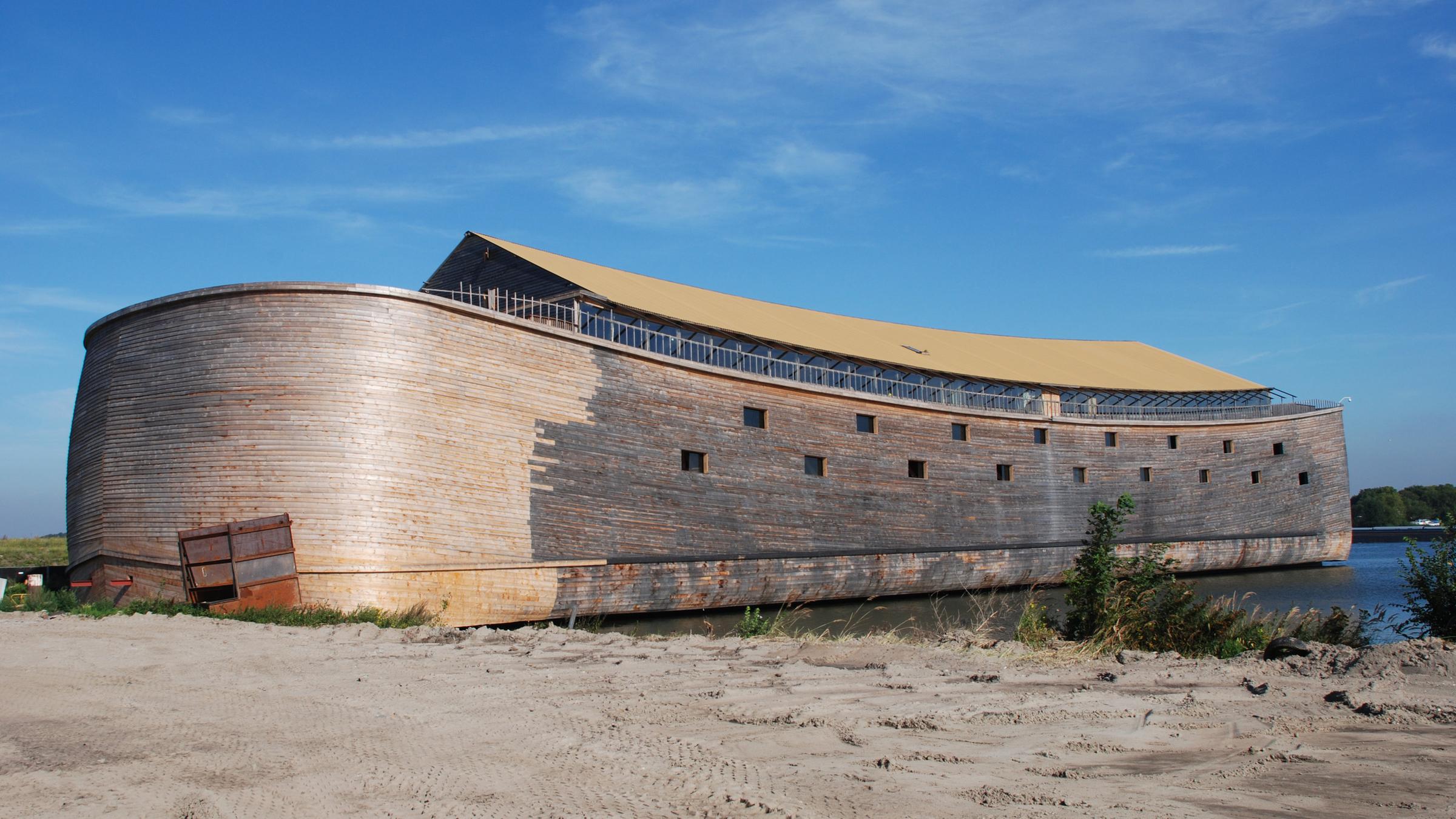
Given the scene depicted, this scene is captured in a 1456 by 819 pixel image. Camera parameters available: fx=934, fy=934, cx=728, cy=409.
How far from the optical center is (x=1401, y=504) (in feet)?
395

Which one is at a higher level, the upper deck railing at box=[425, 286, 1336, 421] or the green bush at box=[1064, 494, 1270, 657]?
the upper deck railing at box=[425, 286, 1336, 421]

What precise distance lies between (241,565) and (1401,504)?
141521 mm

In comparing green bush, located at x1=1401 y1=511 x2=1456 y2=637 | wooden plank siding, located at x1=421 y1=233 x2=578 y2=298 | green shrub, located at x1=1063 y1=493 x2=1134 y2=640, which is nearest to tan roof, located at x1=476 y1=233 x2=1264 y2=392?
wooden plank siding, located at x1=421 y1=233 x2=578 y2=298

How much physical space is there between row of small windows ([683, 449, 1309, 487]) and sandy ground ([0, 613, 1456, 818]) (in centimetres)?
1160

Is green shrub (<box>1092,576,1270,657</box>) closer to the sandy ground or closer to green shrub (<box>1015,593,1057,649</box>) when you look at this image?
green shrub (<box>1015,593,1057,649</box>)

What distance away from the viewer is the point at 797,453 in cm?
2516

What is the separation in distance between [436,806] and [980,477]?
2758 centimetres

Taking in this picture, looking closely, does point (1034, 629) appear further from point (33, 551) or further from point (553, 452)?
point (33, 551)

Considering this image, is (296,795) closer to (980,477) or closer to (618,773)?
(618,773)

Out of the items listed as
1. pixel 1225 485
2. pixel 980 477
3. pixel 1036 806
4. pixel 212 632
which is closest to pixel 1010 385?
pixel 980 477

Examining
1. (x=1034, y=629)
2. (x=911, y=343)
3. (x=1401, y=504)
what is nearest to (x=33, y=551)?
(x=911, y=343)

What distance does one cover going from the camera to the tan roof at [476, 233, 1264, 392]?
26.8m

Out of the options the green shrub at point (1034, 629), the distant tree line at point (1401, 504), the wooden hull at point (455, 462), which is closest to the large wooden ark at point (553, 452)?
the wooden hull at point (455, 462)

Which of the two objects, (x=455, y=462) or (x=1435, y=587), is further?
(x=455, y=462)
